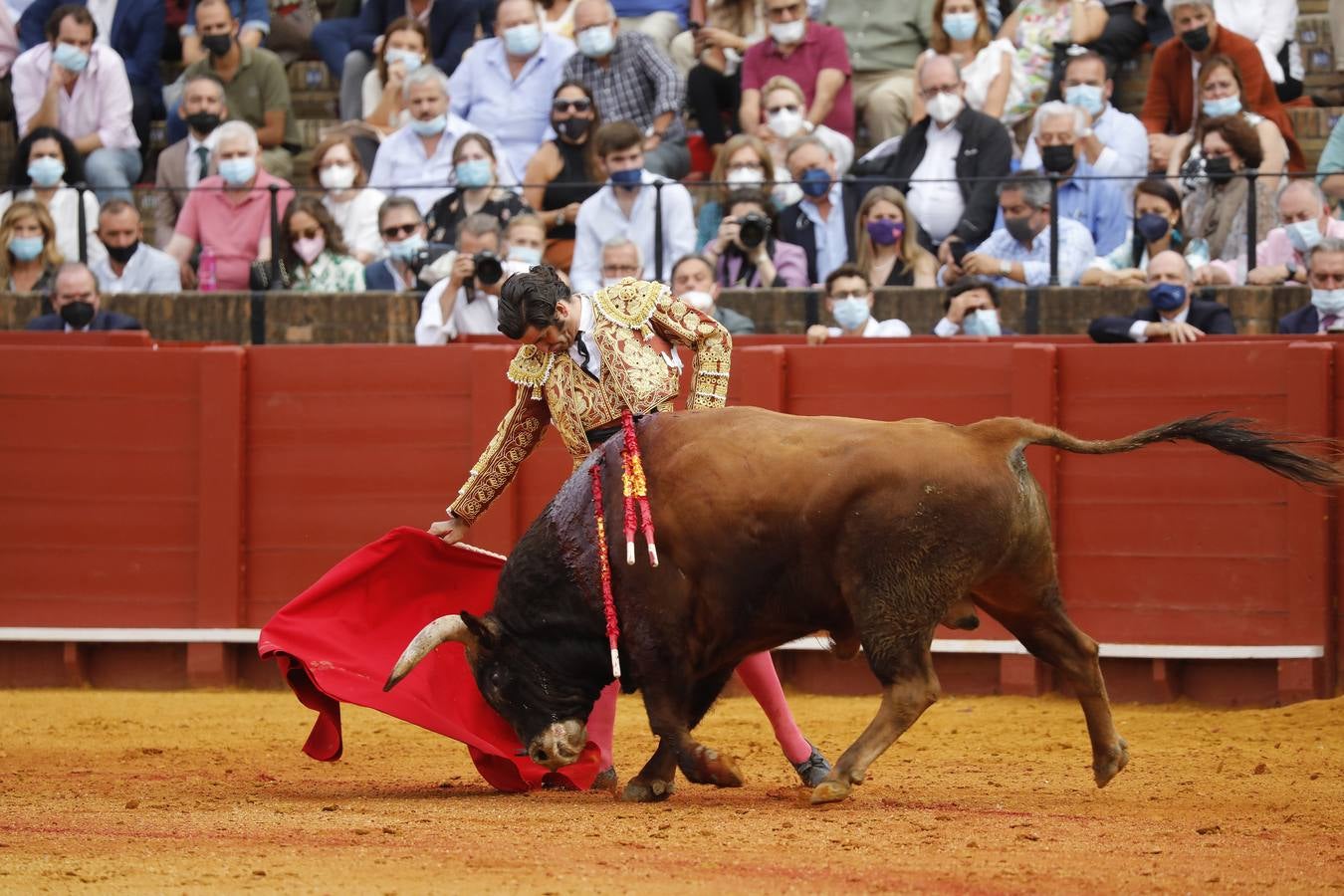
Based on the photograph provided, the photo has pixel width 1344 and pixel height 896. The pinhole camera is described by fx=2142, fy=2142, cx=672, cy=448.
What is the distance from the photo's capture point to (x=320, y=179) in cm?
1145

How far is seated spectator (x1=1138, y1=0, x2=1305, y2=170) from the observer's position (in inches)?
419

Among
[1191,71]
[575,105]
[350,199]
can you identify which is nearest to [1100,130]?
[1191,71]

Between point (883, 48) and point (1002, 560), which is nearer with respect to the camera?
point (1002, 560)

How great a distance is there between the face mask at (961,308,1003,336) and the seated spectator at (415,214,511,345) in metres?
2.13

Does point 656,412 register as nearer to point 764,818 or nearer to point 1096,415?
point 764,818

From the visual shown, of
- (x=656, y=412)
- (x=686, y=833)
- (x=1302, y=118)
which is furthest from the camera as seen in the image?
(x=1302, y=118)

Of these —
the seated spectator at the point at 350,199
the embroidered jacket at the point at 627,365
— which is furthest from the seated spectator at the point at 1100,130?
the embroidered jacket at the point at 627,365

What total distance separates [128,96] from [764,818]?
8297 mm

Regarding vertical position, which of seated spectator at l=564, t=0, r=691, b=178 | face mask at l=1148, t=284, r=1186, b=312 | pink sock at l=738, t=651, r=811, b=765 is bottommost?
pink sock at l=738, t=651, r=811, b=765

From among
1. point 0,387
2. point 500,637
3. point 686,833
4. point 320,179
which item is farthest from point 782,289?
point 686,833

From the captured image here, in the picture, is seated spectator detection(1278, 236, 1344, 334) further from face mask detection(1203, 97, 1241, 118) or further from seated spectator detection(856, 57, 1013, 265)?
seated spectator detection(856, 57, 1013, 265)

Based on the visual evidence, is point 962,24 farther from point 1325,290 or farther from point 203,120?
Result: point 203,120

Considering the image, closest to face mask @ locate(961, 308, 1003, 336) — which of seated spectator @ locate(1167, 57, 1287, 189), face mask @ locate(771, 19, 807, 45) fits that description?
seated spectator @ locate(1167, 57, 1287, 189)

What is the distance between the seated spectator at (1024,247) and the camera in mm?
10102
